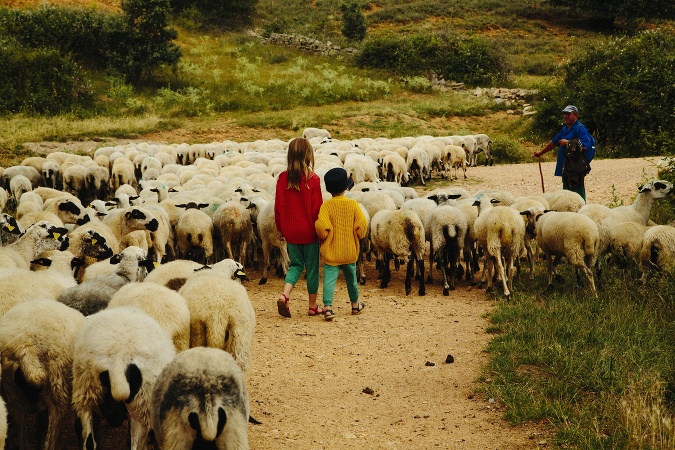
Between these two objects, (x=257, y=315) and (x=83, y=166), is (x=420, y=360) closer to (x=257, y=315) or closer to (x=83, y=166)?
(x=257, y=315)

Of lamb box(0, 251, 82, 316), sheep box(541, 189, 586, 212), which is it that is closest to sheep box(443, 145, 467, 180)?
sheep box(541, 189, 586, 212)

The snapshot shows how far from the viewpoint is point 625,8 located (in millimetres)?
51594

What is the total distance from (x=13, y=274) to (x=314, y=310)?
3997 millimetres

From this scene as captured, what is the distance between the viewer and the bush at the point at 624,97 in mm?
23344

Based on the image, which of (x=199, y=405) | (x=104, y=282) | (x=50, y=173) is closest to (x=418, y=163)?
(x=50, y=173)

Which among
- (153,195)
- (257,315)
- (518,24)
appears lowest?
(257,315)

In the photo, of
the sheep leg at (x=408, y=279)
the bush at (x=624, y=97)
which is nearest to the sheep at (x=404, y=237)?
the sheep leg at (x=408, y=279)

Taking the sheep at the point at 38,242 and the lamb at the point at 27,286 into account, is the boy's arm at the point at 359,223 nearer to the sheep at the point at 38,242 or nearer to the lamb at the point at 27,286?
the lamb at the point at 27,286

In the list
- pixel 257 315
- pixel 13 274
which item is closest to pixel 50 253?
pixel 13 274

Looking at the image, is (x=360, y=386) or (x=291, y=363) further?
(x=291, y=363)

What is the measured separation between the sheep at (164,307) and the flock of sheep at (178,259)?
1 cm

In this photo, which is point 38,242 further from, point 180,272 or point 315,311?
point 315,311

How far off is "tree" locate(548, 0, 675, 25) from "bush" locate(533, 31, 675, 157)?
25714 millimetres

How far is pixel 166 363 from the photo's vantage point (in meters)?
4.48
